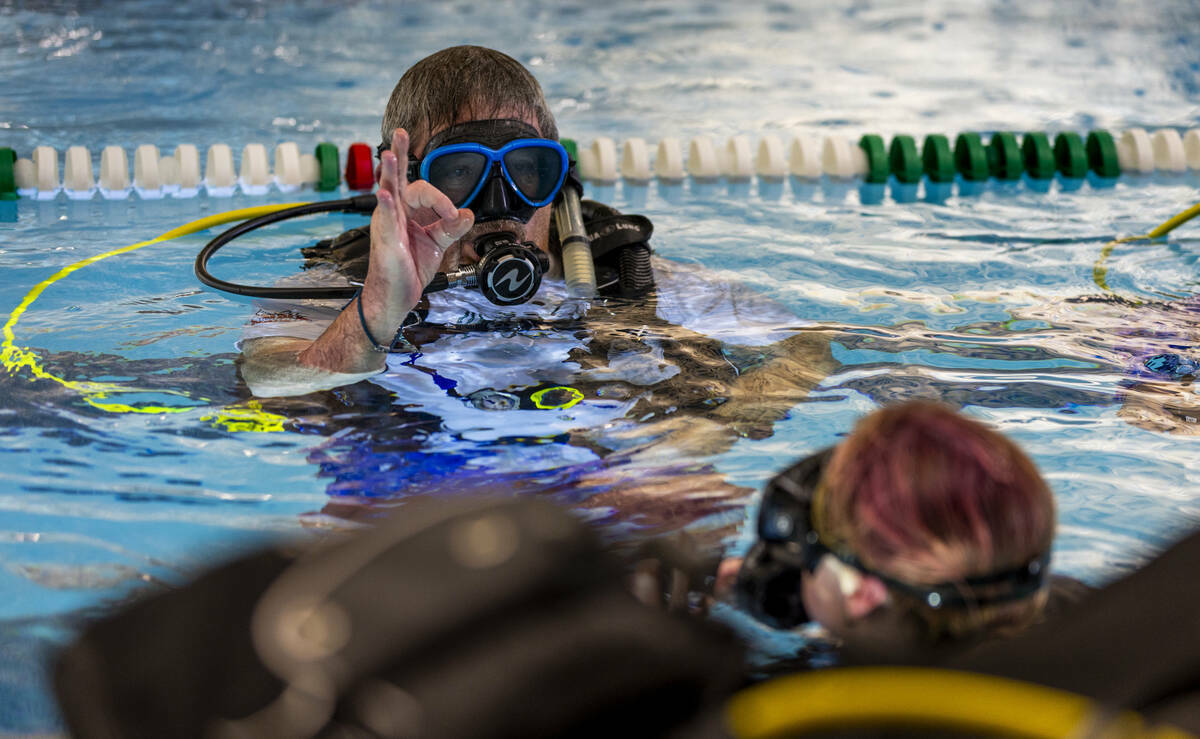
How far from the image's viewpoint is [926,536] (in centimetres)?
96

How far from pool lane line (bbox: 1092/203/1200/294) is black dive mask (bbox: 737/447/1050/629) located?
9.92 feet

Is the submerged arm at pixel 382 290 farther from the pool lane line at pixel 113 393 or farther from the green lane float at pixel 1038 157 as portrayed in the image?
the green lane float at pixel 1038 157

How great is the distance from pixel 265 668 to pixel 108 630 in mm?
176

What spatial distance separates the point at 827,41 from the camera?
9.02m

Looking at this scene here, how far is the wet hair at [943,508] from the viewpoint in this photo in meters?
0.96

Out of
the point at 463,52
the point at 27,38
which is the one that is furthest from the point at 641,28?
the point at 463,52

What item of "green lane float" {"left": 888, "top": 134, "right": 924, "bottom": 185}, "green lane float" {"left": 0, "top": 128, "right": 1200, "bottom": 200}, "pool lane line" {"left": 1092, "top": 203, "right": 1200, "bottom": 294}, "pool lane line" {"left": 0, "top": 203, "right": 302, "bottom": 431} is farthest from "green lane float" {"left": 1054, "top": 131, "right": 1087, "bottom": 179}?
"pool lane line" {"left": 0, "top": 203, "right": 302, "bottom": 431}

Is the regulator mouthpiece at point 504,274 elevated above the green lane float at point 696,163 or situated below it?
below

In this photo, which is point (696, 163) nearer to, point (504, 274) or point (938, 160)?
point (938, 160)

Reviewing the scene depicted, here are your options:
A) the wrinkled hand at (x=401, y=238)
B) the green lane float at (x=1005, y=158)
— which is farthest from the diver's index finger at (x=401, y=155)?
the green lane float at (x=1005, y=158)

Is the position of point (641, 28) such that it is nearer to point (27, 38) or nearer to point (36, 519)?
point (27, 38)

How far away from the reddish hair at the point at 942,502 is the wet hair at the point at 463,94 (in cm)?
201

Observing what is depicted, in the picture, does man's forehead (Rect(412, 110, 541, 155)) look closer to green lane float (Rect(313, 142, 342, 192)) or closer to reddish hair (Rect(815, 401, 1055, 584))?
reddish hair (Rect(815, 401, 1055, 584))

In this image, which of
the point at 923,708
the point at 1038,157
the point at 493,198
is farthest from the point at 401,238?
the point at 1038,157
